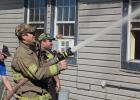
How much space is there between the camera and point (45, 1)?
11766 millimetres

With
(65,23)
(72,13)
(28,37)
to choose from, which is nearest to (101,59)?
(72,13)

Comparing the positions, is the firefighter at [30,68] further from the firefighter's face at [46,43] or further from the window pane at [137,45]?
the window pane at [137,45]

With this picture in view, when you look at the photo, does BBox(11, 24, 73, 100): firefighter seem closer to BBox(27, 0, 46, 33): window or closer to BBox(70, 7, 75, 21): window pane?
BBox(70, 7, 75, 21): window pane

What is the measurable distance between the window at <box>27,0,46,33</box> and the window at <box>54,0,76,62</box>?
2.02 feet

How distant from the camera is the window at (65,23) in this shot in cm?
1093

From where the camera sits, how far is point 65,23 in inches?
441

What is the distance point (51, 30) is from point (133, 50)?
3.15 meters

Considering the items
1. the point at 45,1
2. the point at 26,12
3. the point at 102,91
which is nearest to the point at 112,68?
the point at 102,91

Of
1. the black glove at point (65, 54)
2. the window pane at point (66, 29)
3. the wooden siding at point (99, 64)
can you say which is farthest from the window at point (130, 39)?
the black glove at point (65, 54)

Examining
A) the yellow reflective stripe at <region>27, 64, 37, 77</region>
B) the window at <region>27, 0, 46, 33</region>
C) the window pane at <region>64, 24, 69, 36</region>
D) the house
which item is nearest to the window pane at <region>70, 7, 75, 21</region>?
the house

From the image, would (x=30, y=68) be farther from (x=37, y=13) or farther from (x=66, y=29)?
(x=37, y=13)

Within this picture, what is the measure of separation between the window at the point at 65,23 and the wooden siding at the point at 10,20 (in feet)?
5.06

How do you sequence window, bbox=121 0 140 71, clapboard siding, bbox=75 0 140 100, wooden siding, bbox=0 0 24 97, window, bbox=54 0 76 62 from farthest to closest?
wooden siding, bbox=0 0 24 97
window, bbox=54 0 76 62
clapboard siding, bbox=75 0 140 100
window, bbox=121 0 140 71

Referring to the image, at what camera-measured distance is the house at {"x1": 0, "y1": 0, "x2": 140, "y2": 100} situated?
9039 millimetres
